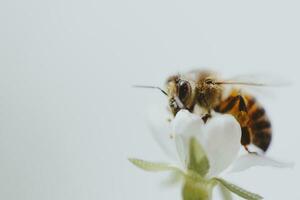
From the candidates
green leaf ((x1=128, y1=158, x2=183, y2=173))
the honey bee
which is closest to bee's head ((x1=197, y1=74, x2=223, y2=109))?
the honey bee

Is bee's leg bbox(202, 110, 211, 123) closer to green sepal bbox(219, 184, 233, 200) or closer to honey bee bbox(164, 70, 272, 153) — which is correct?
honey bee bbox(164, 70, 272, 153)

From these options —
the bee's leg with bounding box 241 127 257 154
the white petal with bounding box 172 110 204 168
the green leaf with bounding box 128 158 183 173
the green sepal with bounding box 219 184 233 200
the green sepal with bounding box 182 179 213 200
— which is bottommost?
Answer: the green sepal with bounding box 219 184 233 200

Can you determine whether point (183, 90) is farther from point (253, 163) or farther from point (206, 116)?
point (253, 163)

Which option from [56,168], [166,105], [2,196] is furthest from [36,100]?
[166,105]

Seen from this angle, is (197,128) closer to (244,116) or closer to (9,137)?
(244,116)

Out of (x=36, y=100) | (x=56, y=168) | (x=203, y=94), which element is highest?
(x=203, y=94)

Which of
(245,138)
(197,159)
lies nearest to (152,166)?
(197,159)
